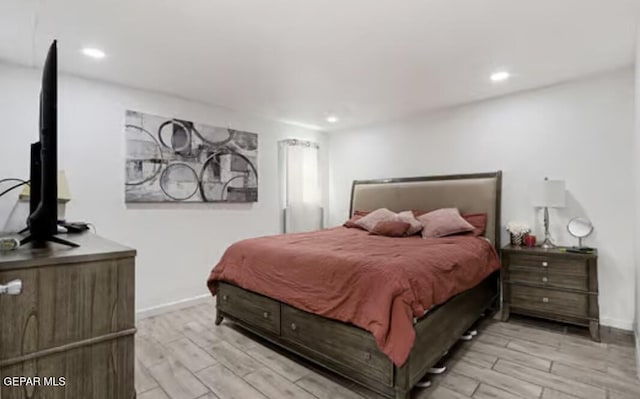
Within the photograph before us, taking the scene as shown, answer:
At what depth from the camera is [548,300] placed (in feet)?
9.80

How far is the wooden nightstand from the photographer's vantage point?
9.20 feet

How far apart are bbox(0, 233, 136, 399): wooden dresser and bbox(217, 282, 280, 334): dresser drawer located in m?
1.45

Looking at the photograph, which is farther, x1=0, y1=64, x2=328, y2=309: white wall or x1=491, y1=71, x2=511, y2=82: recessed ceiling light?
x1=491, y1=71, x2=511, y2=82: recessed ceiling light

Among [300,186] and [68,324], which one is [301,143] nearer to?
[300,186]

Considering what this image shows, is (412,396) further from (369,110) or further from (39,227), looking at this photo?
(369,110)

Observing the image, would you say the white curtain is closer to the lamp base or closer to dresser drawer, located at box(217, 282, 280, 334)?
dresser drawer, located at box(217, 282, 280, 334)

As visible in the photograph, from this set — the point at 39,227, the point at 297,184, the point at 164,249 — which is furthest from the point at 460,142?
the point at 39,227

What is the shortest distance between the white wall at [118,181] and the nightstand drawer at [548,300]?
3205mm

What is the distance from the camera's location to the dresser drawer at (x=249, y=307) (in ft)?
8.50

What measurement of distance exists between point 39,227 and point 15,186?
1960 mm

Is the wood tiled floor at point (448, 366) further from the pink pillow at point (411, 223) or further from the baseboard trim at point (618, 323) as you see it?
the pink pillow at point (411, 223)

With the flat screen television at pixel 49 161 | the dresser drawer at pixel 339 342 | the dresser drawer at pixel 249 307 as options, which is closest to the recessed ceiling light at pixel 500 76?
the dresser drawer at pixel 339 342

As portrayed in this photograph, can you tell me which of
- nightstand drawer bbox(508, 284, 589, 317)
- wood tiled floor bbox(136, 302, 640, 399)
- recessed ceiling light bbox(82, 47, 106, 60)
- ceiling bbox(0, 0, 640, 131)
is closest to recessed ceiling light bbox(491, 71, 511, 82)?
ceiling bbox(0, 0, 640, 131)

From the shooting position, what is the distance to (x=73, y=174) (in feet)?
10.00
